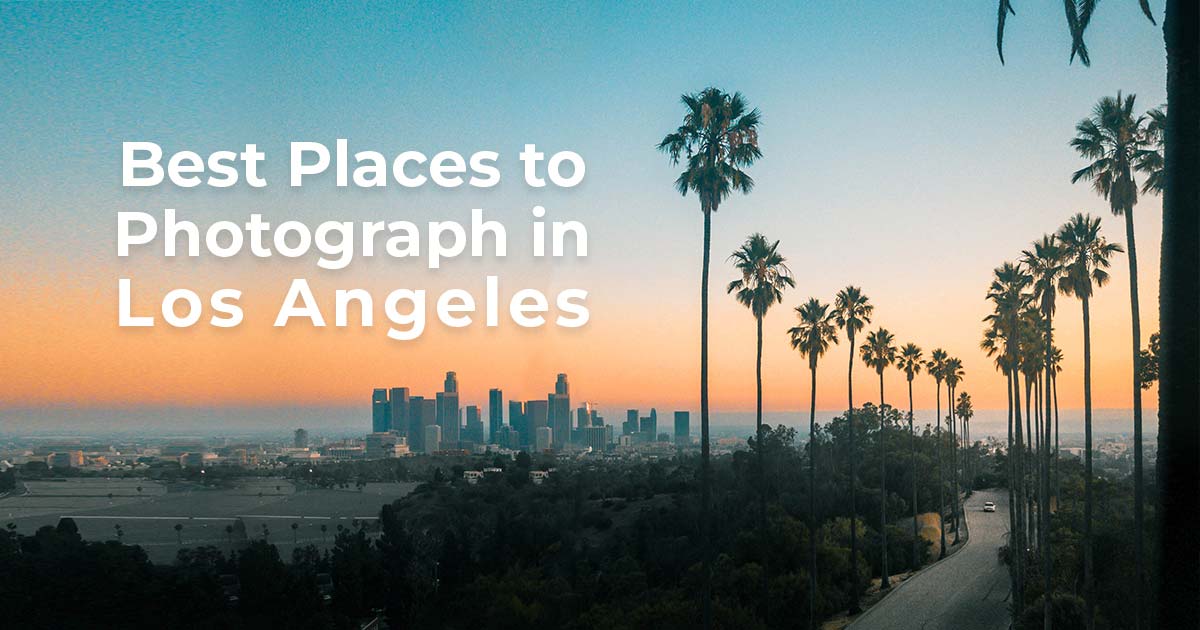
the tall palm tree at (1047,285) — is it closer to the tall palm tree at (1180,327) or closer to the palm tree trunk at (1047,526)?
the palm tree trunk at (1047,526)

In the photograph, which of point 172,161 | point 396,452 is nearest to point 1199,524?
point 172,161

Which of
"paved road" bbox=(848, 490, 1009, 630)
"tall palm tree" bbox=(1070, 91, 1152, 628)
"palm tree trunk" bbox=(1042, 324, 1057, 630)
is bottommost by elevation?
"paved road" bbox=(848, 490, 1009, 630)

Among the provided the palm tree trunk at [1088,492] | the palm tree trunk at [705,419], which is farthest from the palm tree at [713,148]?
the palm tree trunk at [1088,492]

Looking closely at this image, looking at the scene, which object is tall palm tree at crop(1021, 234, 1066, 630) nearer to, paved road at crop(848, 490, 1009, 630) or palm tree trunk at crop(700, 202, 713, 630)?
paved road at crop(848, 490, 1009, 630)

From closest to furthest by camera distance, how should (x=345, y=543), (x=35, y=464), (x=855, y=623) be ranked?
(x=855, y=623) → (x=345, y=543) → (x=35, y=464)

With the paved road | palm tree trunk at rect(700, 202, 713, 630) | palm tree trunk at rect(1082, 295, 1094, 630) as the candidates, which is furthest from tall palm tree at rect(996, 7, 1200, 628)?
the paved road

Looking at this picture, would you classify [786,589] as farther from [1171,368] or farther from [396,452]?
[396,452]

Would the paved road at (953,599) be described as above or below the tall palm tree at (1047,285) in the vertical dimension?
below

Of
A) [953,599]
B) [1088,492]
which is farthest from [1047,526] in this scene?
[953,599]
